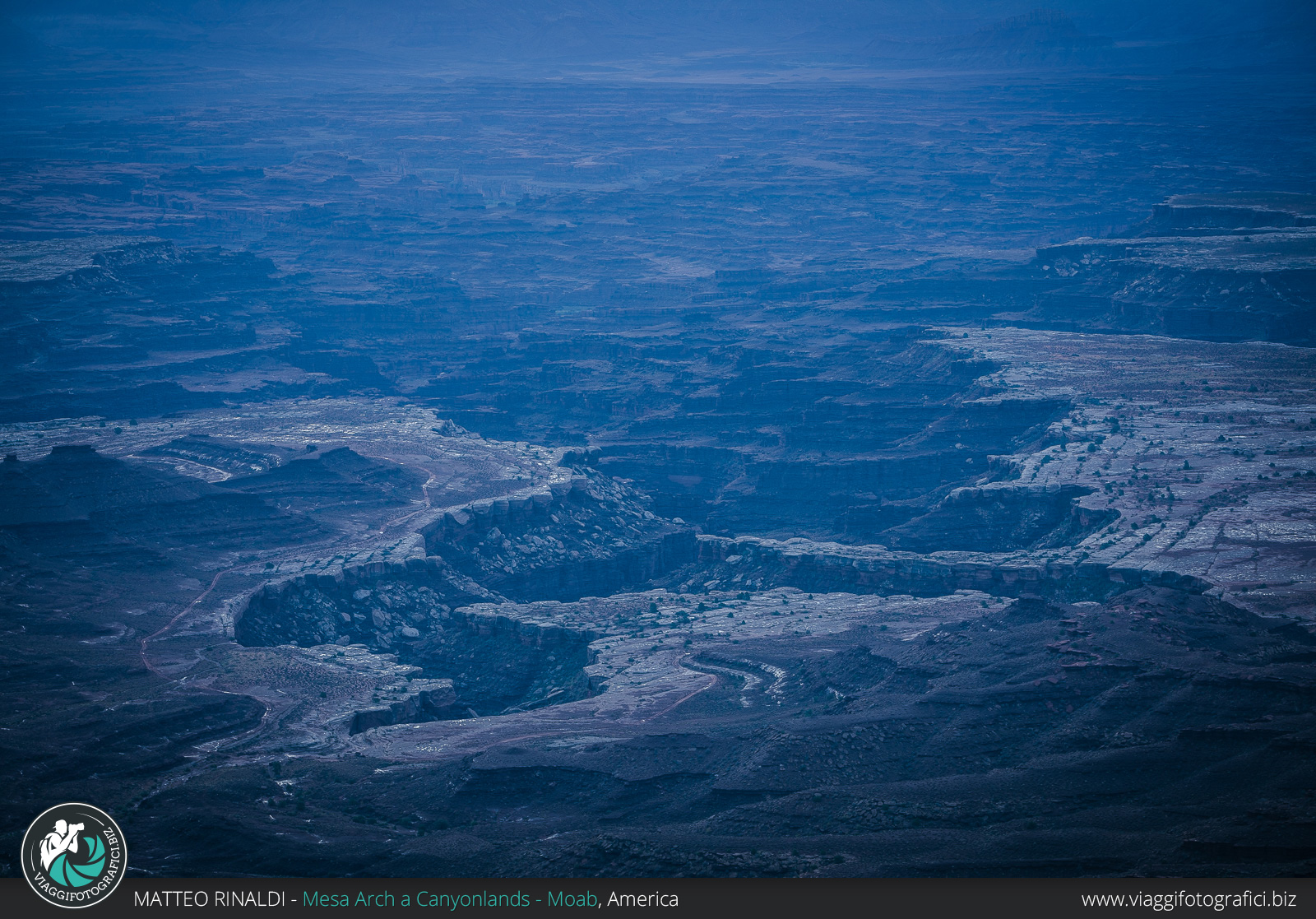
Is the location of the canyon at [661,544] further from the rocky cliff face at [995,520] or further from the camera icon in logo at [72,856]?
the camera icon in logo at [72,856]

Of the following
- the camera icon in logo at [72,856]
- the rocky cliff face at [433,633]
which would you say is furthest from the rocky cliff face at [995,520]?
the camera icon in logo at [72,856]

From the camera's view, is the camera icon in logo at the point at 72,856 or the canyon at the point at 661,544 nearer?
the camera icon in logo at the point at 72,856

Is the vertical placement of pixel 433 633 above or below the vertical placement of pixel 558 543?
above

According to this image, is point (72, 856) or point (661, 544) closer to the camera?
point (72, 856)

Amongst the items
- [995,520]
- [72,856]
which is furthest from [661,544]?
A: [72,856]

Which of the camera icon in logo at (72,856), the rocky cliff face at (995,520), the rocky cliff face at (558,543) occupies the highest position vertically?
the camera icon in logo at (72,856)

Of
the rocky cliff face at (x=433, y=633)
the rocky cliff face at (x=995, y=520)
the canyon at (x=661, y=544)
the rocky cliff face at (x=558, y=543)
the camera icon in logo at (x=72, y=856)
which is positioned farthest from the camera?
the rocky cliff face at (x=558, y=543)

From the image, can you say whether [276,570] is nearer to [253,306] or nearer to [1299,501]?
[1299,501]

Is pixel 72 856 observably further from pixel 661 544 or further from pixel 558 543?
pixel 661 544

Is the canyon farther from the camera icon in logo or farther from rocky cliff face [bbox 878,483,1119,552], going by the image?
the camera icon in logo

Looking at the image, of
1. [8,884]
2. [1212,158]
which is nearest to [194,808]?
[8,884]

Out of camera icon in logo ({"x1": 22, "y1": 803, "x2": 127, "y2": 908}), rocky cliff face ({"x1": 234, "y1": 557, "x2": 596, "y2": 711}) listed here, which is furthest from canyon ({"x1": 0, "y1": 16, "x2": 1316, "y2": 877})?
camera icon in logo ({"x1": 22, "y1": 803, "x2": 127, "y2": 908})

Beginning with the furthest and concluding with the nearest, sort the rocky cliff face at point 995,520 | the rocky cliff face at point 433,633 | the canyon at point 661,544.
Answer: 1. the rocky cliff face at point 995,520
2. the rocky cliff face at point 433,633
3. the canyon at point 661,544
